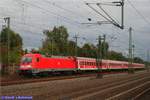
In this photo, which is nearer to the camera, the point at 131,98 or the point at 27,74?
the point at 131,98

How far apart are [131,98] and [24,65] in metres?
26.6

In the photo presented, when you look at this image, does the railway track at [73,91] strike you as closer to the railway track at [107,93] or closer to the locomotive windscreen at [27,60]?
the railway track at [107,93]

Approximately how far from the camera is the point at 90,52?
112 meters

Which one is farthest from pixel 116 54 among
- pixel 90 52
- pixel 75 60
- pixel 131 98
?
pixel 131 98

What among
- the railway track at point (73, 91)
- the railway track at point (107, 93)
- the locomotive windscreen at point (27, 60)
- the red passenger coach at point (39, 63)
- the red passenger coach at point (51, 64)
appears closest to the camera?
the railway track at point (73, 91)

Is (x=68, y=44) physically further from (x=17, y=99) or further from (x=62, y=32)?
(x=17, y=99)

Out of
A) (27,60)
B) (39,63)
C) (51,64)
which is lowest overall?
(51,64)

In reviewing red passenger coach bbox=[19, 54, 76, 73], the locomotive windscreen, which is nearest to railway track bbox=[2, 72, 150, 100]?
red passenger coach bbox=[19, 54, 76, 73]

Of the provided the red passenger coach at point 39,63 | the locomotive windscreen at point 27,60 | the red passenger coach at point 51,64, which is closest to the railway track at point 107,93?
the red passenger coach at point 39,63

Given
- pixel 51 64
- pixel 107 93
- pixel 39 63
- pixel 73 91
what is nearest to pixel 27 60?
pixel 39 63

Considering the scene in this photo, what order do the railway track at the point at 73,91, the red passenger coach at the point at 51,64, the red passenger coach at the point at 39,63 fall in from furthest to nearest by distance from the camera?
the red passenger coach at the point at 51,64, the red passenger coach at the point at 39,63, the railway track at the point at 73,91

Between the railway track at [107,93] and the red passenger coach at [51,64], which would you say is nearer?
the railway track at [107,93]

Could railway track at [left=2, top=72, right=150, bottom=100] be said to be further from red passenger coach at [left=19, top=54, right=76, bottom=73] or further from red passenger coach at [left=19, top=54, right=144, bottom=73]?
red passenger coach at [left=19, top=54, right=144, bottom=73]

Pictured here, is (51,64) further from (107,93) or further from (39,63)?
(107,93)
